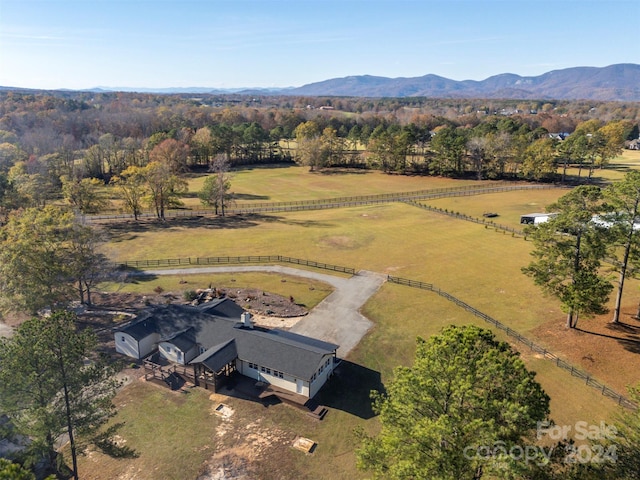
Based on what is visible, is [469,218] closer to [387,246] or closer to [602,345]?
[387,246]

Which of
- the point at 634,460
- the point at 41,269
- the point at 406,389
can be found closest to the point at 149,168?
the point at 41,269

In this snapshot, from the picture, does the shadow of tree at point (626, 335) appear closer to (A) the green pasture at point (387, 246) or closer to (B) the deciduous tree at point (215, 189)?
(A) the green pasture at point (387, 246)

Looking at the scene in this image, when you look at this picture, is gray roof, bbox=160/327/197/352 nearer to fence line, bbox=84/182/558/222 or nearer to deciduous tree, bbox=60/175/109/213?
deciduous tree, bbox=60/175/109/213

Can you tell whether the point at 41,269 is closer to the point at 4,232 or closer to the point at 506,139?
the point at 4,232

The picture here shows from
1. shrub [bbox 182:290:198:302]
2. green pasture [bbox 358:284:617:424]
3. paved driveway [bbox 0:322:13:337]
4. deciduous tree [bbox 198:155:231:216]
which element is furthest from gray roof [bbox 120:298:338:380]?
deciduous tree [bbox 198:155:231:216]

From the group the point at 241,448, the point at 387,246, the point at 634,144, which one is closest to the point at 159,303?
the point at 241,448

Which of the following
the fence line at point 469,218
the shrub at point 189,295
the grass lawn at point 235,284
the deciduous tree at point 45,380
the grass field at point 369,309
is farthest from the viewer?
the fence line at point 469,218

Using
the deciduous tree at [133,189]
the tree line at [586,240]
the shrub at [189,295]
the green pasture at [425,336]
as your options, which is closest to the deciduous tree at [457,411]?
the green pasture at [425,336]
